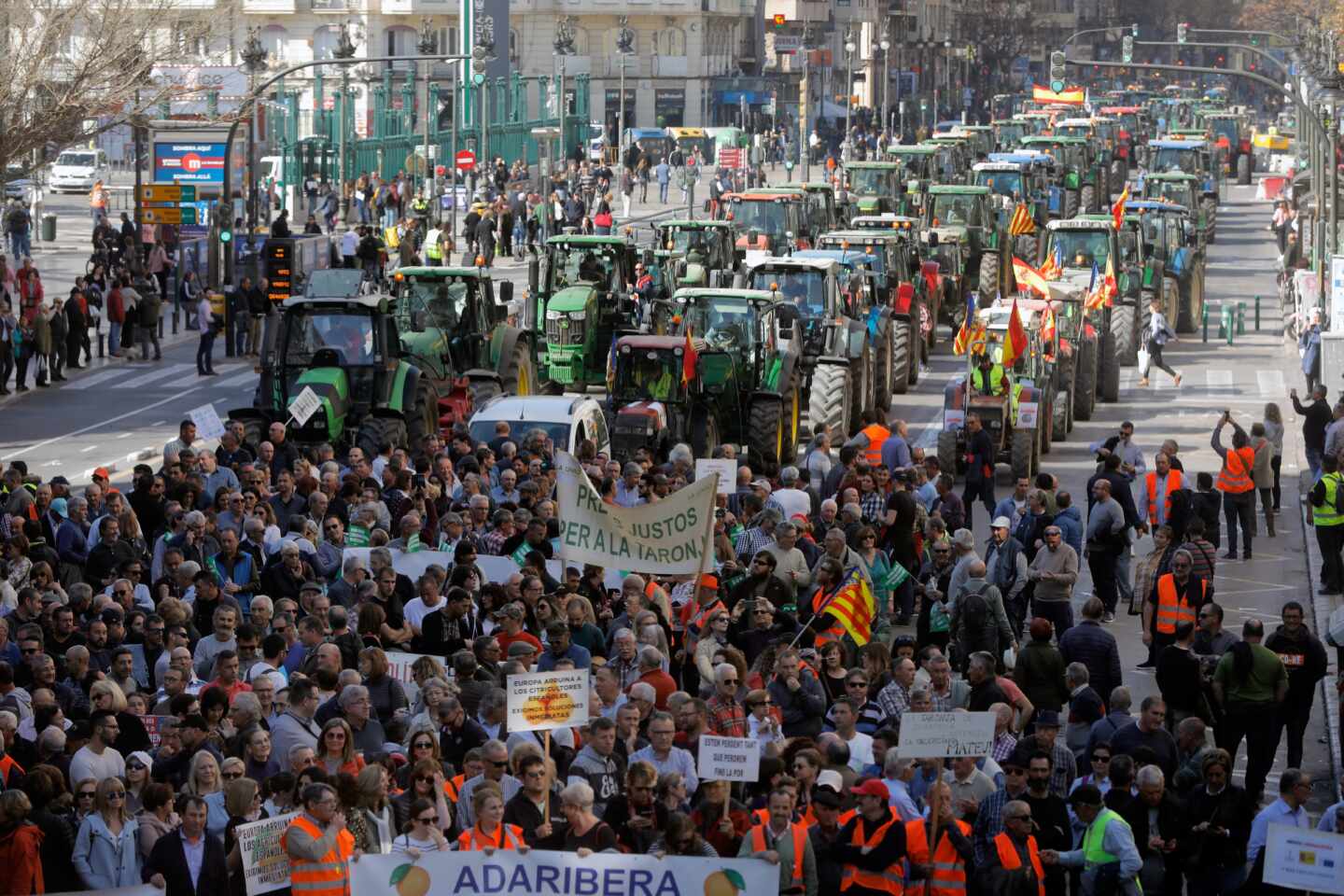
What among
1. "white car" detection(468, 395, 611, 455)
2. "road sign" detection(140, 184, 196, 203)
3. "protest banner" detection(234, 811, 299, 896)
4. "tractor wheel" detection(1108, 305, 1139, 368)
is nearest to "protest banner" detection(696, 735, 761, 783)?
"protest banner" detection(234, 811, 299, 896)

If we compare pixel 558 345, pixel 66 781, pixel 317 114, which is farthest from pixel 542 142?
pixel 66 781

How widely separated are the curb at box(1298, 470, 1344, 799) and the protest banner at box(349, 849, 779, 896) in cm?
421

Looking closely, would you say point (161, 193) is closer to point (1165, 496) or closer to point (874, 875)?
point (1165, 496)

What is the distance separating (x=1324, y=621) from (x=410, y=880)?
12.9 meters

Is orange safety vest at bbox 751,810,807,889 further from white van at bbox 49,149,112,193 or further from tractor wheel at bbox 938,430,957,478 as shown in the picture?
white van at bbox 49,149,112,193

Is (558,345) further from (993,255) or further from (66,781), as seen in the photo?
(66,781)

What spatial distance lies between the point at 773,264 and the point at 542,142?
4712 centimetres

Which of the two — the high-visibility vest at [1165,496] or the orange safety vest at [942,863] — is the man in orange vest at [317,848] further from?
the high-visibility vest at [1165,496]

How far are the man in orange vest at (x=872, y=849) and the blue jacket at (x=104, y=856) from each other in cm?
335

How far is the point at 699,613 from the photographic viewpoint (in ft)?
57.2

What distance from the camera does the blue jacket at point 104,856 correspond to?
12.3 metres

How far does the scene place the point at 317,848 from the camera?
12.0m

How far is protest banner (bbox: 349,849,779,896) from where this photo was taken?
1181cm

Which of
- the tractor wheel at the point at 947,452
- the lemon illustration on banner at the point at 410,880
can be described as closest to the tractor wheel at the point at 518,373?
the tractor wheel at the point at 947,452
